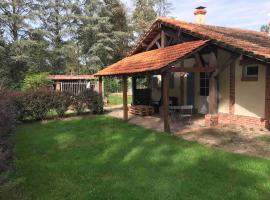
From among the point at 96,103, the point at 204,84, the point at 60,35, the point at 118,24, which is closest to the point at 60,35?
A: the point at 60,35

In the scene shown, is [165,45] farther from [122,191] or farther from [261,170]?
[122,191]

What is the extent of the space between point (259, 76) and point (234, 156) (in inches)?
192

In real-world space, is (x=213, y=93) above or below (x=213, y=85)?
below

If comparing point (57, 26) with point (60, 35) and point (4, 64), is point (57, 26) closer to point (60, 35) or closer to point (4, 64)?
point (60, 35)

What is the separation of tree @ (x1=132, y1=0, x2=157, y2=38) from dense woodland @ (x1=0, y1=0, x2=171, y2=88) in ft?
4.09

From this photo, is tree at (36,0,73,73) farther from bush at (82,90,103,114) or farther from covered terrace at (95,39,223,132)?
covered terrace at (95,39,223,132)

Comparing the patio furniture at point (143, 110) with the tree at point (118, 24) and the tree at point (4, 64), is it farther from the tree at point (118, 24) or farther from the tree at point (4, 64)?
the tree at point (118, 24)

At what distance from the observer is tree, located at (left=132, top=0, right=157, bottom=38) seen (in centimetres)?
4509

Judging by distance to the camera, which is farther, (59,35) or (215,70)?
(59,35)

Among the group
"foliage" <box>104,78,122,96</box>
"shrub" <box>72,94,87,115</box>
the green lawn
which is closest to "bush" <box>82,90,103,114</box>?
"shrub" <box>72,94,87,115</box>

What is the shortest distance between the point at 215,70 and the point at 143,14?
38.0 meters

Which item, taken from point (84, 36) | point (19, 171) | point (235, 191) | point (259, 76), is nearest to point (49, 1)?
point (84, 36)

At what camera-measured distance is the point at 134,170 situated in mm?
6914

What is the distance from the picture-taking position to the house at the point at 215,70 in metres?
10.7
